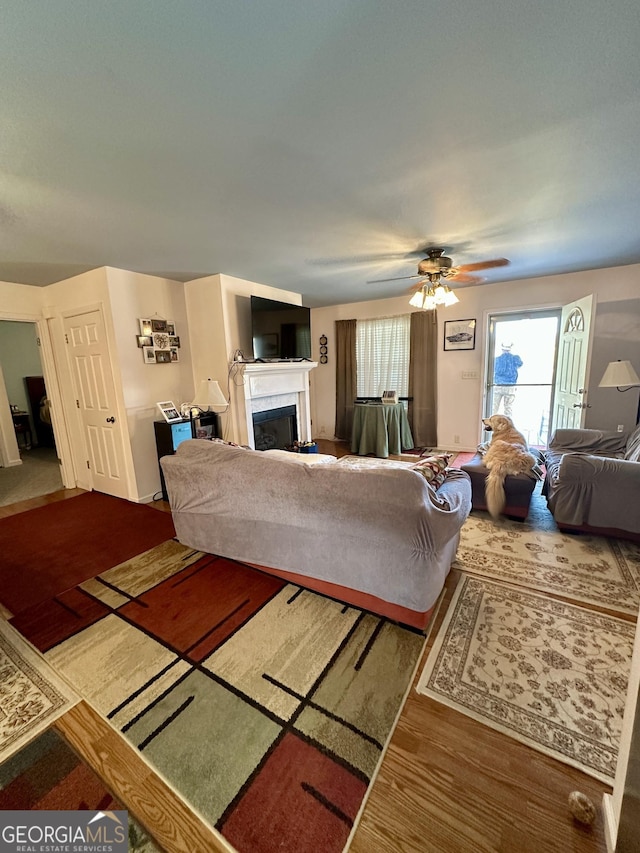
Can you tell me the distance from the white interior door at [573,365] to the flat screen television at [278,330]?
10.3 ft

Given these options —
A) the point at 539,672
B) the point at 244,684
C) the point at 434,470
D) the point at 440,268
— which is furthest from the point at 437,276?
the point at 244,684

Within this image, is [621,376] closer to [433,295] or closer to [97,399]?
[433,295]

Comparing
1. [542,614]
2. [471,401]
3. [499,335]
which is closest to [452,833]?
[542,614]

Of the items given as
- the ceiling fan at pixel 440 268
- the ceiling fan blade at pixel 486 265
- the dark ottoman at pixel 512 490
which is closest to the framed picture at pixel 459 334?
the ceiling fan at pixel 440 268

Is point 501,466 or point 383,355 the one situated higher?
point 383,355

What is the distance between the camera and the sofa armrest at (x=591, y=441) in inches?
134

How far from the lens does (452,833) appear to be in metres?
1.03

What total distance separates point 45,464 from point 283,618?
514 centimetres

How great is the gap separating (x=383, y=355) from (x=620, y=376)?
305 centimetres

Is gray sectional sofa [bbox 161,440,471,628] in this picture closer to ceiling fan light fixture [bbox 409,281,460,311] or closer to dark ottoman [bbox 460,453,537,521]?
dark ottoman [bbox 460,453,537,521]

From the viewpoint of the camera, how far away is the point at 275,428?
470 cm

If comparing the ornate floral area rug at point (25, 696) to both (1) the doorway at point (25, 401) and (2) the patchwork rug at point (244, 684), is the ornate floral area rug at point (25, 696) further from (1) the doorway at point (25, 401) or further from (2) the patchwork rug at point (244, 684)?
(1) the doorway at point (25, 401)

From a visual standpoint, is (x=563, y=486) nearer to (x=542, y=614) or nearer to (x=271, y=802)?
(x=542, y=614)

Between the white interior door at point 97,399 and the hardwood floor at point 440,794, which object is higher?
the white interior door at point 97,399
